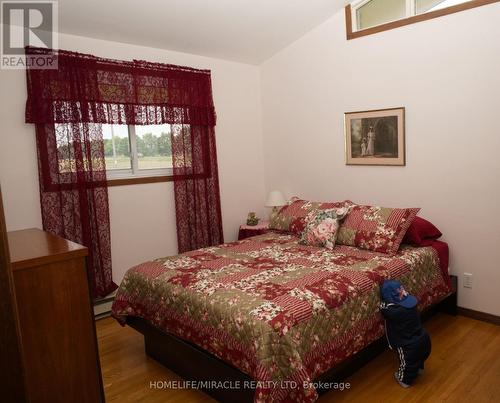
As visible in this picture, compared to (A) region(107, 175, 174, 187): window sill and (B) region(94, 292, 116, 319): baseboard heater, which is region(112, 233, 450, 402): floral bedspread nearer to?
(B) region(94, 292, 116, 319): baseboard heater

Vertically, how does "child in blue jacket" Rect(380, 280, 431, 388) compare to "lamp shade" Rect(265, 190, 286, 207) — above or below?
below

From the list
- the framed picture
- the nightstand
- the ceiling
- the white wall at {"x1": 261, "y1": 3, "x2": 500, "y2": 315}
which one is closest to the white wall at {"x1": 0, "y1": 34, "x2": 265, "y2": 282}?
the ceiling

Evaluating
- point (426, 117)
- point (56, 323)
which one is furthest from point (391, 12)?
point (56, 323)

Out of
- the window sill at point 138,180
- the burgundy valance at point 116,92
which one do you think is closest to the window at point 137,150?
the window sill at point 138,180

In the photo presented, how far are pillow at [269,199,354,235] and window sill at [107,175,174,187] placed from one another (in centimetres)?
113

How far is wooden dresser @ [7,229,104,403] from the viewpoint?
5.03ft

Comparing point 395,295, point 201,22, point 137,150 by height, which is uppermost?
point 201,22

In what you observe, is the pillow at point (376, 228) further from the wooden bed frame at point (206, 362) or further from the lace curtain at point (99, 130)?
the lace curtain at point (99, 130)

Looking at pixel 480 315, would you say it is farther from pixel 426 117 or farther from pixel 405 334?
pixel 426 117

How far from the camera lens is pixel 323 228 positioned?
3.12 metres

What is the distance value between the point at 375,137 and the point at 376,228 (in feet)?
3.39

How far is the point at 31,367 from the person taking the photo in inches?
61.3

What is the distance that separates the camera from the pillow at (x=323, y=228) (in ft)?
10.1

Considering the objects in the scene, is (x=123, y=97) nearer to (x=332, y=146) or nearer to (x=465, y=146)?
(x=332, y=146)
